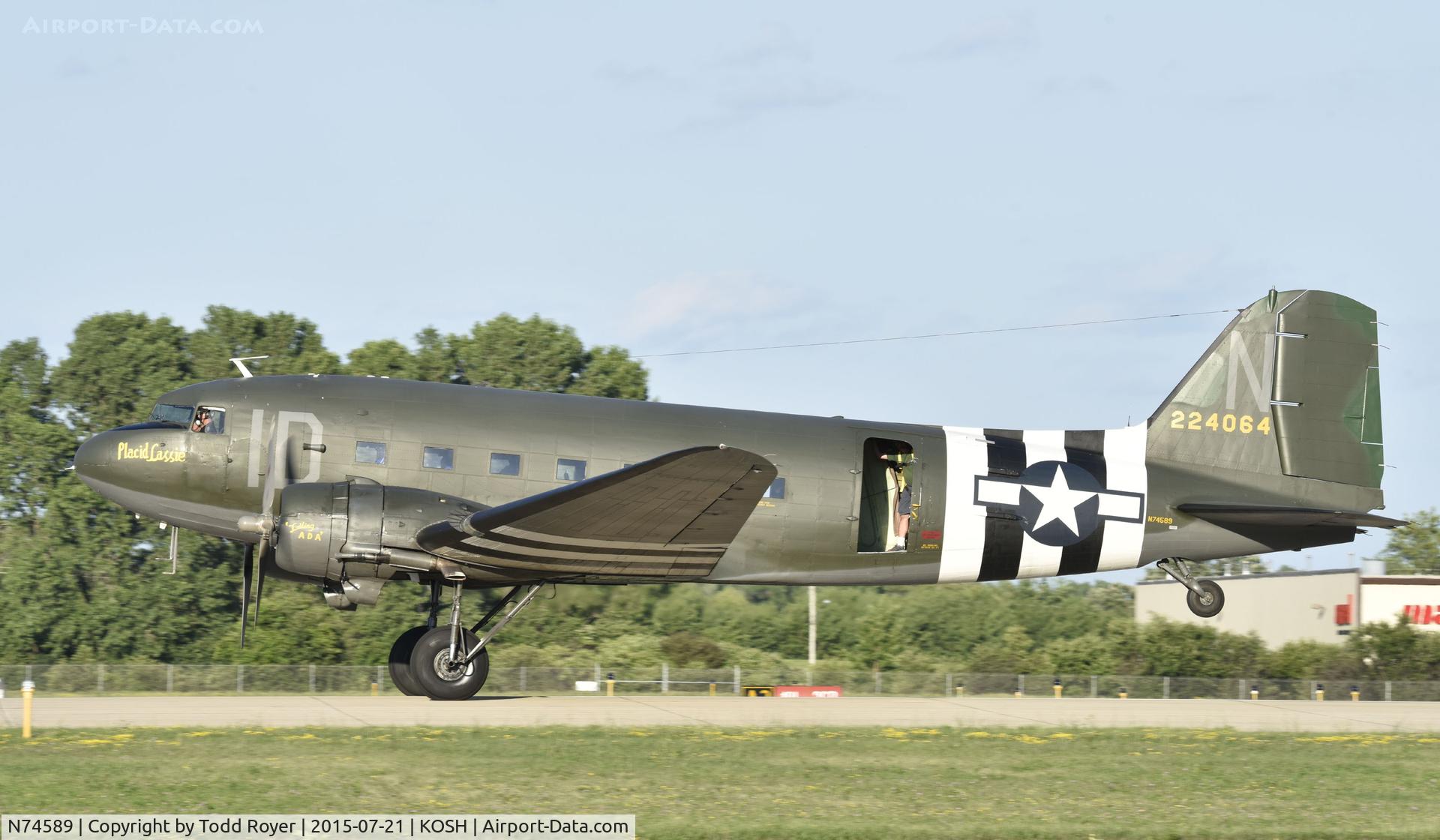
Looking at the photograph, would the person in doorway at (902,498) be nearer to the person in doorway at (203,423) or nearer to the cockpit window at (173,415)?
the person in doorway at (203,423)

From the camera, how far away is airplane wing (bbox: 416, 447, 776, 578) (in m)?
16.3

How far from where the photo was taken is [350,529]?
1747cm

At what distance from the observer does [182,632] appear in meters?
45.7

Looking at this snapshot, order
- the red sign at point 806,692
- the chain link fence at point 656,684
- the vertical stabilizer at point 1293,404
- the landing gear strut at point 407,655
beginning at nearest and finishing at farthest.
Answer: the landing gear strut at point 407,655
the vertical stabilizer at point 1293,404
the red sign at point 806,692
the chain link fence at point 656,684

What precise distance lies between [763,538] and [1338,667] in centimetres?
2078

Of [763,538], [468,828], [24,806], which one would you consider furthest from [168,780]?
[763,538]

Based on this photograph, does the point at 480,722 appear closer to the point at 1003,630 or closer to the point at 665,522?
the point at 665,522

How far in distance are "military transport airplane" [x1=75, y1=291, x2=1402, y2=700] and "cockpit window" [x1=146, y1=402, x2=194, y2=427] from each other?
0.03 metres

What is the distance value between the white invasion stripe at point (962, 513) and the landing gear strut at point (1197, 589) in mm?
3125

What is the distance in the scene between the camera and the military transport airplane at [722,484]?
17.7 metres

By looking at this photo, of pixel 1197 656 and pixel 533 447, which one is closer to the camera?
pixel 533 447

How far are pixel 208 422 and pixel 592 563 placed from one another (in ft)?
18.5

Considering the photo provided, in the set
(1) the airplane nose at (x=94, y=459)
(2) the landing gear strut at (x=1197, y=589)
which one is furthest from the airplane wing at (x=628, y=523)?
(2) the landing gear strut at (x=1197, y=589)

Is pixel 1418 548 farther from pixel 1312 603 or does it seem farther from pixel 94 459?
pixel 94 459
